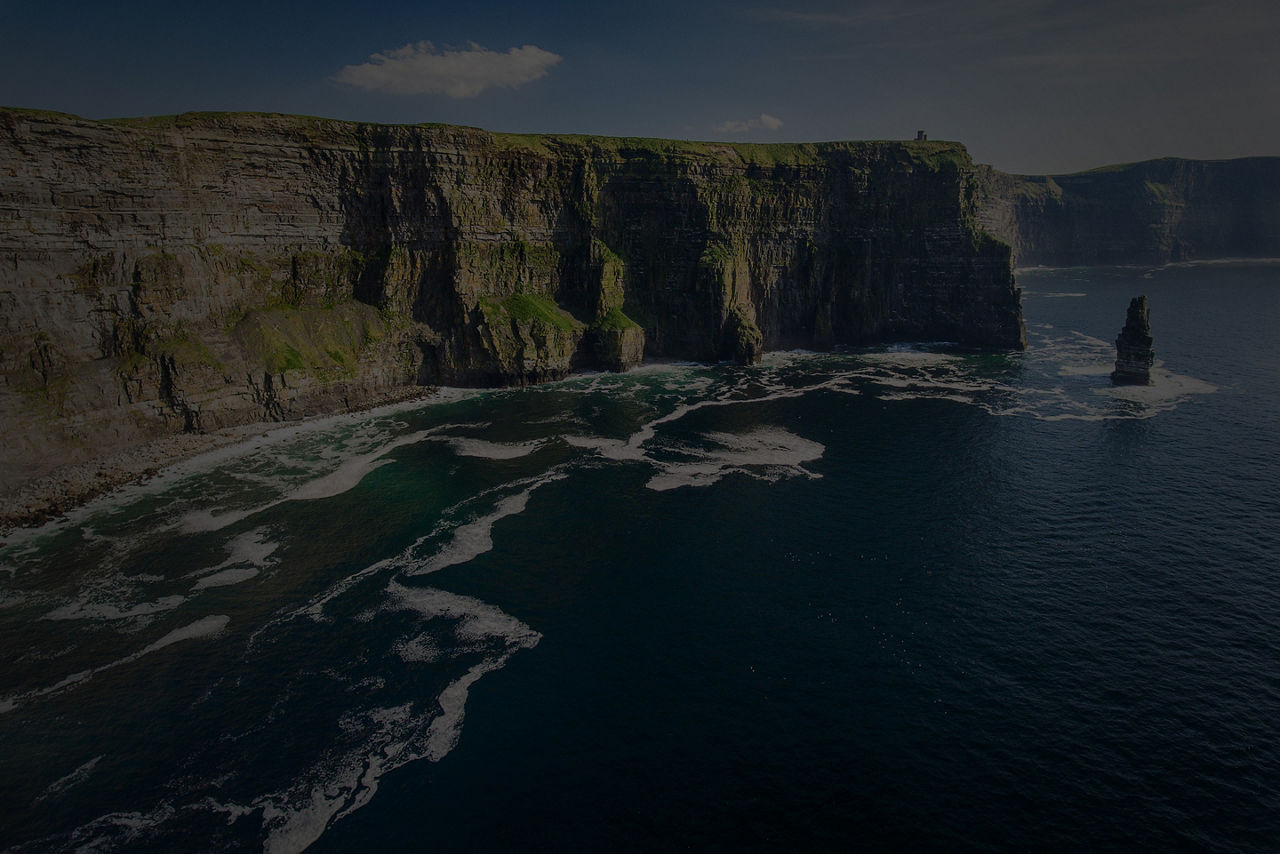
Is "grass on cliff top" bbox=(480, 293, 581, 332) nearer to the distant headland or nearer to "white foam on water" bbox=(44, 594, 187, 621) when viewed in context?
the distant headland

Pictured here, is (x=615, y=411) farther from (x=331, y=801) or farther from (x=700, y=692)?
(x=331, y=801)

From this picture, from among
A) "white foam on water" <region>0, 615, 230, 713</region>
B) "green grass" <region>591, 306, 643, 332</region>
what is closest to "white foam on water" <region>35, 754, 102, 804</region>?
"white foam on water" <region>0, 615, 230, 713</region>

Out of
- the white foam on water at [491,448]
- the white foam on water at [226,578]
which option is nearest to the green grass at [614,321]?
the white foam on water at [491,448]

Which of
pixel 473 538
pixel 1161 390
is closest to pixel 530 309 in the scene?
pixel 473 538

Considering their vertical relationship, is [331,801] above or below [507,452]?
below

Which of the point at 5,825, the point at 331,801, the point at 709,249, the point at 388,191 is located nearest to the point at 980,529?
the point at 331,801

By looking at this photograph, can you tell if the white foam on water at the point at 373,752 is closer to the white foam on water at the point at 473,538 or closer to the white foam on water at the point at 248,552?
the white foam on water at the point at 473,538
